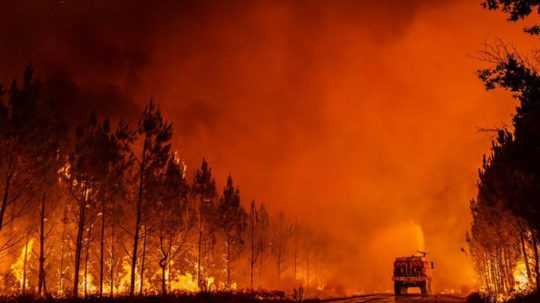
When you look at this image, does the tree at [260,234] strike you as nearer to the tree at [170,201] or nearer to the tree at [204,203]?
the tree at [204,203]

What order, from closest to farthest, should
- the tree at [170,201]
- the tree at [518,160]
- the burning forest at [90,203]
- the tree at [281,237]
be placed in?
the tree at [518,160], the burning forest at [90,203], the tree at [170,201], the tree at [281,237]

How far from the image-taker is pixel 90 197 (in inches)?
1385

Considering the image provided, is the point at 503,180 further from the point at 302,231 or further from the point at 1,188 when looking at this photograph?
the point at 302,231

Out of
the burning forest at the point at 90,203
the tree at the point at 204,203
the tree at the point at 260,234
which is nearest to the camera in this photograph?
the burning forest at the point at 90,203

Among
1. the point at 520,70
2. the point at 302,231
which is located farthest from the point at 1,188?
the point at 302,231

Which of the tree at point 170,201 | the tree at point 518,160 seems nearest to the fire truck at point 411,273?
the tree at point 518,160

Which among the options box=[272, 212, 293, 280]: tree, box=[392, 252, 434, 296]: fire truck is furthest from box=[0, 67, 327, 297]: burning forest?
box=[272, 212, 293, 280]: tree

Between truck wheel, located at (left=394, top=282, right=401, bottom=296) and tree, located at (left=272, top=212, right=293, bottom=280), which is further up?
tree, located at (left=272, top=212, right=293, bottom=280)

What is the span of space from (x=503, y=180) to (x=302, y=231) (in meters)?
78.5

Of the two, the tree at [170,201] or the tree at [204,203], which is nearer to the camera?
the tree at [170,201]

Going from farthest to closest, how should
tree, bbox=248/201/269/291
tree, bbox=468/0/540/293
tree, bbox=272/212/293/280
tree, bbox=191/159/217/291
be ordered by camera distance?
tree, bbox=272/212/293/280 → tree, bbox=248/201/269/291 → tree, bbox=191/159/217/291 → tree, bbox=468/0/540/293

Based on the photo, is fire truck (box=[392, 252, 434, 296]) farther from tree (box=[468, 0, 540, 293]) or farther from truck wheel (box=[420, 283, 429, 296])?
tree (box=[468, 0, 540, 293])

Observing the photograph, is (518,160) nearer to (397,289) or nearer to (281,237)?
(397,289)

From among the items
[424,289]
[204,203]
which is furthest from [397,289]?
[204,203]
